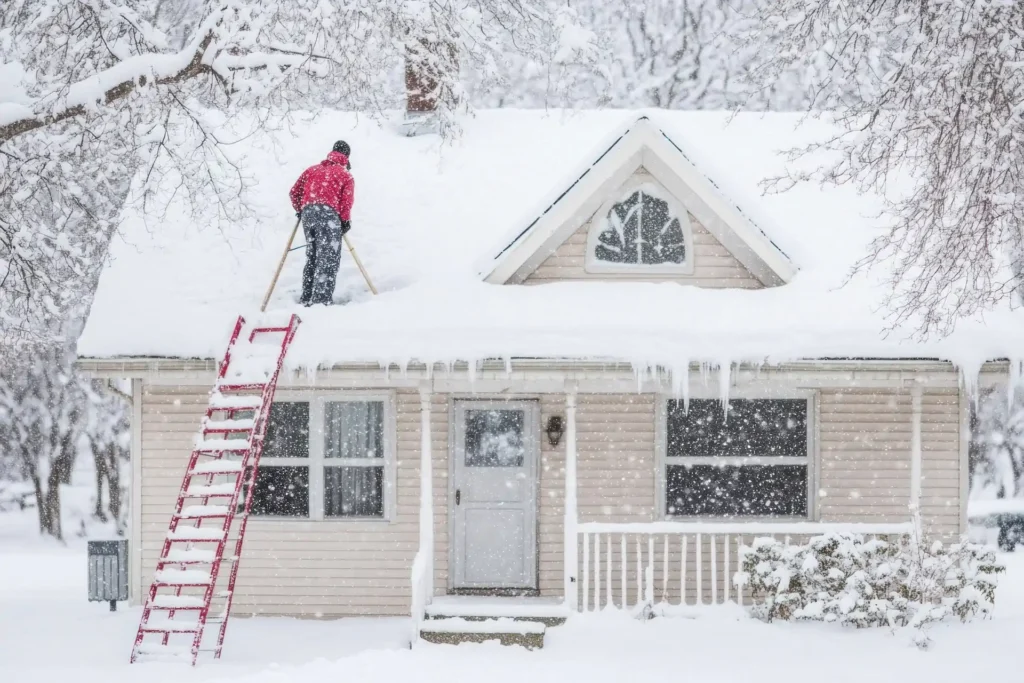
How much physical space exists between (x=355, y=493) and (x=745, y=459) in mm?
4227

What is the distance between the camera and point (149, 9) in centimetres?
1054

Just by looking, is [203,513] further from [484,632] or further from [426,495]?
[484,632]

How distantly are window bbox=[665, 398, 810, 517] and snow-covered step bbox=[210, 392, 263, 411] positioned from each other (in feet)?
14.5

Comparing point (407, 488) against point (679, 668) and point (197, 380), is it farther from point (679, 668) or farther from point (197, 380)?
point (679, 668)

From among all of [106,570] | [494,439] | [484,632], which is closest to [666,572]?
[484,632]

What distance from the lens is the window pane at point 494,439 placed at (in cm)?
1141

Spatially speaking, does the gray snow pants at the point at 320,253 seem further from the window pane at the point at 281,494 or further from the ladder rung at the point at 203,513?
the ladder rung at the point at 203,513

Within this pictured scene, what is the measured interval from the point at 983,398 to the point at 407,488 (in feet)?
52.7

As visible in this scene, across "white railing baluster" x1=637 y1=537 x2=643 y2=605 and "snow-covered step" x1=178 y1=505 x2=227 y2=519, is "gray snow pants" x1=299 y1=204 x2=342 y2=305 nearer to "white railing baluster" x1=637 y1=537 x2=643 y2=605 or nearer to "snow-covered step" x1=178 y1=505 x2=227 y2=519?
"snow-covered step" x1=178 y1=505 x2=227 y2=519

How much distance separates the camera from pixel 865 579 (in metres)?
9.41

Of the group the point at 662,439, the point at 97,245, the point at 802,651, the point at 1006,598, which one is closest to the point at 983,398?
the point at 1006,598

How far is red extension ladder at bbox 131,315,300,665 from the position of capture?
351 inches

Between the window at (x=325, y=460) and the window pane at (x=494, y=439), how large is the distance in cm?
91

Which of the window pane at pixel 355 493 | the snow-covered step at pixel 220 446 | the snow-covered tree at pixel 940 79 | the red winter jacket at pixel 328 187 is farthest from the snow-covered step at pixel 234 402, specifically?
the snow-covered tree at pixel 940 79
